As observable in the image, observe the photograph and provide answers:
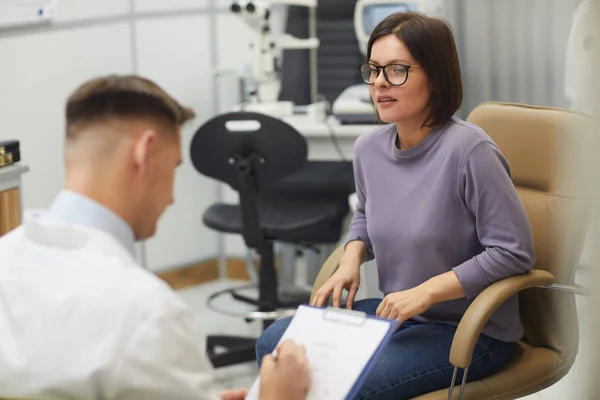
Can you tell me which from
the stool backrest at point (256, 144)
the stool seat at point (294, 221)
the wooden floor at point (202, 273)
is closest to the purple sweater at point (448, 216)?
the stool backrest at point (256, 144)

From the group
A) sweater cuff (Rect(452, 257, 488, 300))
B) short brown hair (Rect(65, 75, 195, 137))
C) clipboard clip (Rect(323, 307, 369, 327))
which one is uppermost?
short brown hair (Rect(65, 75, 195, 137))

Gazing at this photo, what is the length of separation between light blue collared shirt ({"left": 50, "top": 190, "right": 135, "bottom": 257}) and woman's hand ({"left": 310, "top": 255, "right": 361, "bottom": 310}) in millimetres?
778

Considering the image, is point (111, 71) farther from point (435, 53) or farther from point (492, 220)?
point (492, 220)

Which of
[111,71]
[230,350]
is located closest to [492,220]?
[230,350]

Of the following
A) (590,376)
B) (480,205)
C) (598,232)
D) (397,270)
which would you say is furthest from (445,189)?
(598,232)

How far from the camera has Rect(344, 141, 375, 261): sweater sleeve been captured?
2.06 m

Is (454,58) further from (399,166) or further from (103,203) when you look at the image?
(103,203)

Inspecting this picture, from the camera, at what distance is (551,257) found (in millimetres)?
2023

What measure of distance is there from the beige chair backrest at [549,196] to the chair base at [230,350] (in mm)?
1318

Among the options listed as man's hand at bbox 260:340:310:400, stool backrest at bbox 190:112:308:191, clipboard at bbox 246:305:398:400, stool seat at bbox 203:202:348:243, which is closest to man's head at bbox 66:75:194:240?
man's hand at bbox 260:340:310:400

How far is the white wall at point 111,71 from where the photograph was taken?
3.35 m

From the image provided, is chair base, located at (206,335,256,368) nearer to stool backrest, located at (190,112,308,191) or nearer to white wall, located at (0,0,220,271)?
stool backrest, located at (190,112,308,191)

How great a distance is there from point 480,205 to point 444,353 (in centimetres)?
31

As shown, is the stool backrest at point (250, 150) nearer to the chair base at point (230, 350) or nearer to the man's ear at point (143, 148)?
the chair base at point (230, 350)
